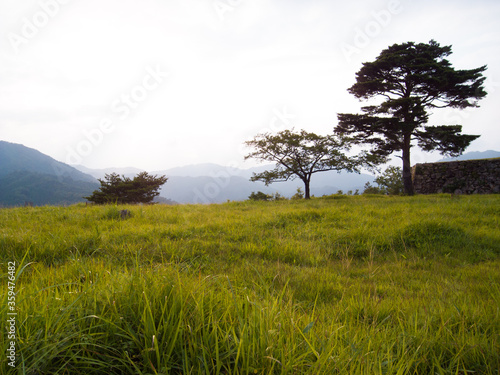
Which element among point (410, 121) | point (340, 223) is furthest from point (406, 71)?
point (340, 223)

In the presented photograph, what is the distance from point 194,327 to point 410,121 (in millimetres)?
23047

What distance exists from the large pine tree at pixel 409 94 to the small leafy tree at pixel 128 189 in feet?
97.3

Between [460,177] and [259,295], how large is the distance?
27137 mm

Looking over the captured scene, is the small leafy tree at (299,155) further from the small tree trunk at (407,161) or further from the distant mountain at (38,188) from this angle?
the distant mountain at (38,188)

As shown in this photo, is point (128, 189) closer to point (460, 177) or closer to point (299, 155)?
point (299, 155)

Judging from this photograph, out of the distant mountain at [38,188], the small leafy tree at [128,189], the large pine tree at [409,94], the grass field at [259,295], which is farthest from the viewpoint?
the distant mountain at [38,188]

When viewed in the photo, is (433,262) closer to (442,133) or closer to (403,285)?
(403,285)

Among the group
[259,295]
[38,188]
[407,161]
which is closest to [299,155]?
[407,161]

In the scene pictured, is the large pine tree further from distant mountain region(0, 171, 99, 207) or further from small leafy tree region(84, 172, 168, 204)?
distant mountain region(0, 171, 99, 207)

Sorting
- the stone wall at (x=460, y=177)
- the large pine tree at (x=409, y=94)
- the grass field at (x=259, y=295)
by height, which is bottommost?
the grass field at (x=259, y=295)

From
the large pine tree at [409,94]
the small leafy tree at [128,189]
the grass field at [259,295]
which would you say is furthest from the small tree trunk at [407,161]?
the small leafy tree at [128,189]

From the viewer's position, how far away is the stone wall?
19938mm

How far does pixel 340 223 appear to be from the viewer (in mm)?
7172

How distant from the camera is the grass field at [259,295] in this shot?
1.30 m
